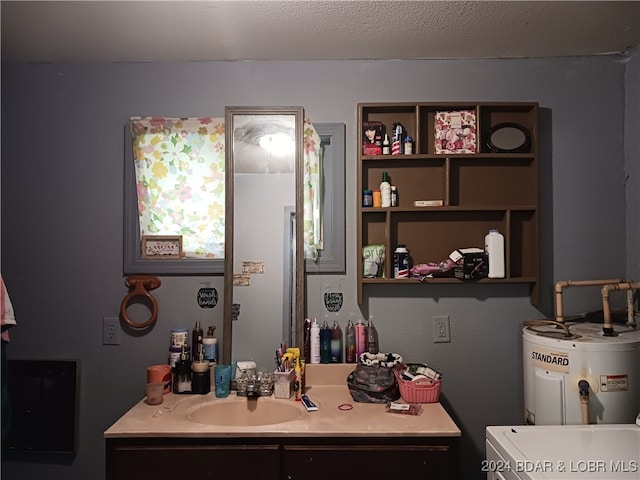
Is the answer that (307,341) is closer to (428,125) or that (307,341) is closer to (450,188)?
(450,188)

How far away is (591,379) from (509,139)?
1.07 m

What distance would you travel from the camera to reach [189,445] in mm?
1618

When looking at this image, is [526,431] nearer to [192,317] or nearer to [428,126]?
[428,126]

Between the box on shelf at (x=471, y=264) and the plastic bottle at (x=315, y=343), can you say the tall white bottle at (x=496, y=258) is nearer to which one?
the box on shelf at (x=471, y=264)

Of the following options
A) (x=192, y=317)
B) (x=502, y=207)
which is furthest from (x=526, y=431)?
(x=192, y=317)

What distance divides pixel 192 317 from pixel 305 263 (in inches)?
23.3

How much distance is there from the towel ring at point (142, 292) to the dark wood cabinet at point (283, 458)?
2.09ft

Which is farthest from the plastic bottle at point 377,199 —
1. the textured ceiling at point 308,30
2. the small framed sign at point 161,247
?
the small framed sign at point 161,247

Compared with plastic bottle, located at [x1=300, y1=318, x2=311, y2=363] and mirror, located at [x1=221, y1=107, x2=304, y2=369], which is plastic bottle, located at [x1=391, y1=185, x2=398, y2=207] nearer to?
mirror, located at [x1=221, y1=107, x2=304, y2=369]

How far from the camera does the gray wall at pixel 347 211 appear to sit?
215cm

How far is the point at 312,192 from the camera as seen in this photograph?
2.15 meters

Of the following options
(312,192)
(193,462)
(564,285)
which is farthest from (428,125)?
(193,462)

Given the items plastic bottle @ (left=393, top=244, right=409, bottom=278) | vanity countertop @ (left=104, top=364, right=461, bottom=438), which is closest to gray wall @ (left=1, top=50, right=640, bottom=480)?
plastic bottle @ (left=393, top=244, right=409, bottom=278)

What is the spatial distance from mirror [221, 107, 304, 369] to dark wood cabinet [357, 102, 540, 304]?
11.7 inches
